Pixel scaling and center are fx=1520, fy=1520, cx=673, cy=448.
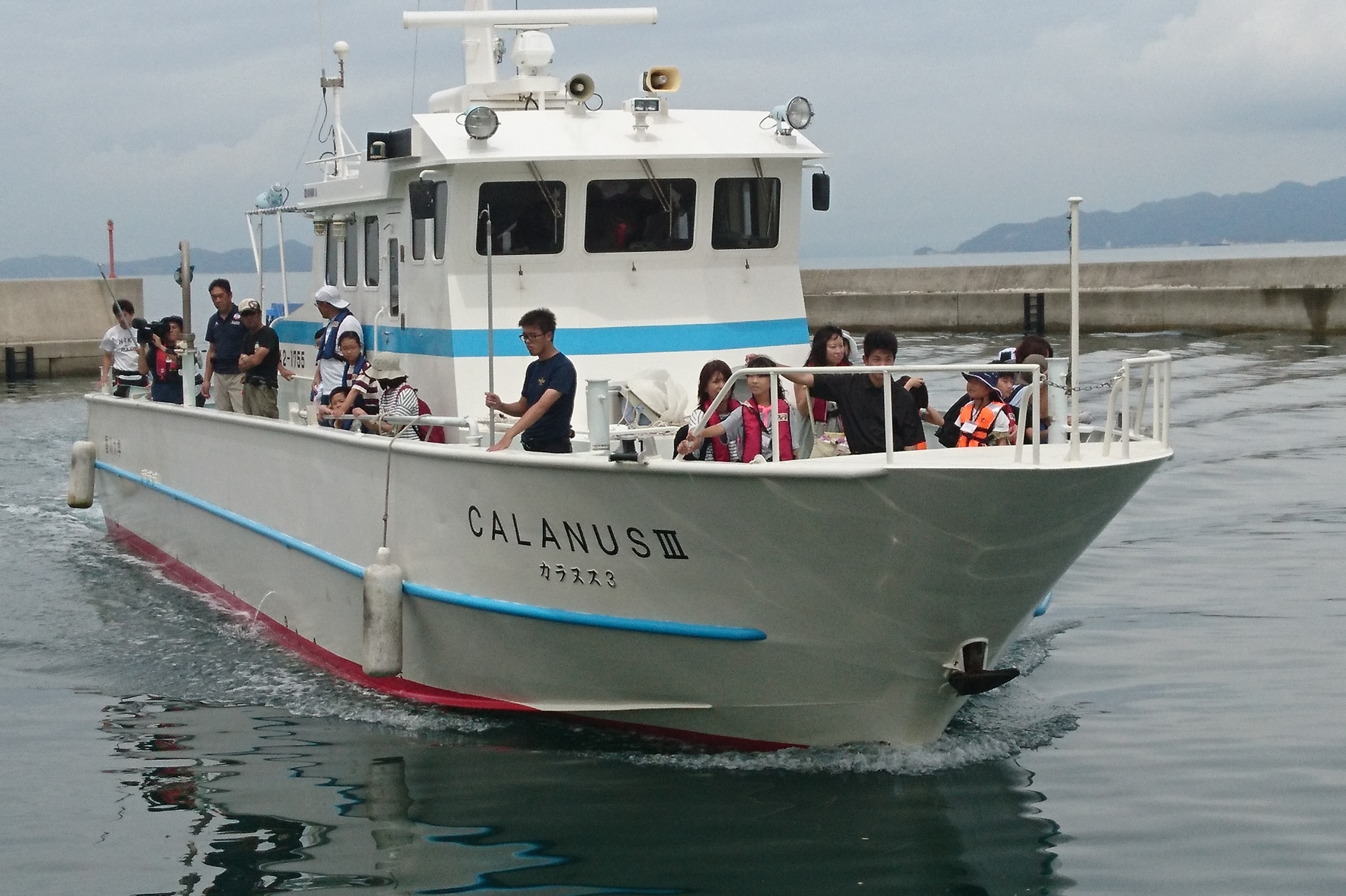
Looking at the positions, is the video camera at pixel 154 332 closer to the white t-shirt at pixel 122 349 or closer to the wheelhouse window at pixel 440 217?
the white t-shirt at pixel 122 349

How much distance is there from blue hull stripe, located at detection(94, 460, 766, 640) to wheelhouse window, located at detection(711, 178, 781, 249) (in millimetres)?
2894

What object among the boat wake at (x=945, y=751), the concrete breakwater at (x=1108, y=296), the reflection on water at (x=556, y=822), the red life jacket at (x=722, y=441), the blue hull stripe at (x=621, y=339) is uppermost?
the concrete breakwater at (x=1108, y=296)

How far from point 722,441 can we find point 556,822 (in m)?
1.96

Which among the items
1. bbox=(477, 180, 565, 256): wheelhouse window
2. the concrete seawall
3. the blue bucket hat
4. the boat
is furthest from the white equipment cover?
the concrete seawall

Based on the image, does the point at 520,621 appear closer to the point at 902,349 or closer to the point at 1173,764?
the point at 1173,764

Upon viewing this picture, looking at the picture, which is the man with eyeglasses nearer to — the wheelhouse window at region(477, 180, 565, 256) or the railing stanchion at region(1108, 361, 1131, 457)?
the wheelhouse window at region(477, 180, 565, 256)

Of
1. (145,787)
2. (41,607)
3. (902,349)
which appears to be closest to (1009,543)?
(145,787)

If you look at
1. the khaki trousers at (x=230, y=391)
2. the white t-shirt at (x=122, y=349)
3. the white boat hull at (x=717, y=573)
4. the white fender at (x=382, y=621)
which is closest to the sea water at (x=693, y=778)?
the white boat hull at (x=717, y=573)

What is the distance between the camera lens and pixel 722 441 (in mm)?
Result: 7375

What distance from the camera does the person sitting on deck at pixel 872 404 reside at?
7133 mm

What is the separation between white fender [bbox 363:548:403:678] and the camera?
837 cm

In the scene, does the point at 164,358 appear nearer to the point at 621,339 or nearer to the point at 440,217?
the point at 440,217

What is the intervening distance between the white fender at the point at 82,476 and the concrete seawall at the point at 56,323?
55.0 ft

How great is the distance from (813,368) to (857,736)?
200 cm
